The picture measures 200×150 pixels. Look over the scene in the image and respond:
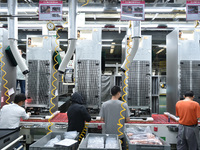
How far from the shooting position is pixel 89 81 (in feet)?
13.6

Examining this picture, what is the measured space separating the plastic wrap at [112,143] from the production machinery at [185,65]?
248 centimetres

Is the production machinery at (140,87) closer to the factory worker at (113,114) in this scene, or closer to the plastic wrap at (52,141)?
the factory worker at (113,114)

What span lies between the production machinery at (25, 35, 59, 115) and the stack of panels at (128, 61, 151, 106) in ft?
5.64

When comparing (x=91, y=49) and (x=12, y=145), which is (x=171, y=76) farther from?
(x=12, y=145)

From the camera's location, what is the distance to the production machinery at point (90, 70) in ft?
13.5

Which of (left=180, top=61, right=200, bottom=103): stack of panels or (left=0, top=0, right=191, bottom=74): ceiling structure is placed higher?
(left=0, top=0, right=191, bottom=74): ceiling structure

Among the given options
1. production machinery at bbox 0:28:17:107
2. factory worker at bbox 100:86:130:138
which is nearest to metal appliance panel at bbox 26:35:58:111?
production machinery at bbox 0:28:17:107

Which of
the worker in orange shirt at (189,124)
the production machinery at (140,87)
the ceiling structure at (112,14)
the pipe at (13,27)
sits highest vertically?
the ceiling structure at (112,14)

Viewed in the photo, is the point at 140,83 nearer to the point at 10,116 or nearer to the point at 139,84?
the point at 139,84

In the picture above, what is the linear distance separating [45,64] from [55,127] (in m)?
1.43

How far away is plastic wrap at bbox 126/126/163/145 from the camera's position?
191 centimetres

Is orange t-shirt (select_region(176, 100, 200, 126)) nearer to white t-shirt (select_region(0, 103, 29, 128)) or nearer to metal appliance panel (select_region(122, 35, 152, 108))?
metal appliance panel (select_region(122, 35, 152, 108))

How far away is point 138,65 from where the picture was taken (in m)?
4.08

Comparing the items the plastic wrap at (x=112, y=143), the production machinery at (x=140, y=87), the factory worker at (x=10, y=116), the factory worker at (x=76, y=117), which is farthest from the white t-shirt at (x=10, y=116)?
the production machinery at (x=140, y=87)
